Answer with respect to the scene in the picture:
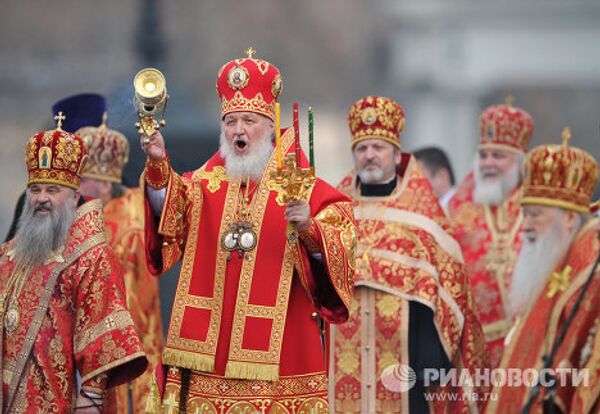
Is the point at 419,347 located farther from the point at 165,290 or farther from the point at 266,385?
the point at 165,290

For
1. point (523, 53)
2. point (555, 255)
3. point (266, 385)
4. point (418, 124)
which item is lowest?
point (266, 385)

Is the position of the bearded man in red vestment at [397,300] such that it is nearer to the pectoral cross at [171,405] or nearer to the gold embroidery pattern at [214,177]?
the gold embroidery pattern at [214,177]

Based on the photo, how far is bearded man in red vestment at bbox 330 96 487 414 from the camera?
15516 mm

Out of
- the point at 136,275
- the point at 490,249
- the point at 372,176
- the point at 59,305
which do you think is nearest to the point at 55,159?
the point at 59,305

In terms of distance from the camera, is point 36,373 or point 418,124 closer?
point 36,373

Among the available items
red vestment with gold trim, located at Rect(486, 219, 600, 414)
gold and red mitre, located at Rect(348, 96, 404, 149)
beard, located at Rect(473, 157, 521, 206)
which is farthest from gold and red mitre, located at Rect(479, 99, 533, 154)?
red vestment with gold trim, located at Rect(486, 219, 600, 414)

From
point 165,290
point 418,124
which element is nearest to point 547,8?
point 418,124

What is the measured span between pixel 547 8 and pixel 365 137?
100 feet

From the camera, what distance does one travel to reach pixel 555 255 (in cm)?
1497

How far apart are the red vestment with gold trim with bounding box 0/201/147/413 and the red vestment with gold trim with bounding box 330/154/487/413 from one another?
7.33 feet

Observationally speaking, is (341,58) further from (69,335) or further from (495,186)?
(69,335)

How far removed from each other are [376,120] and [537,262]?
149cm

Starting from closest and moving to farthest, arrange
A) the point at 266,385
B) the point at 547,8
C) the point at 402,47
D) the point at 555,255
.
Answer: the point at 266,385
the point at 555,255
the point at 402,47
the point at 547,8

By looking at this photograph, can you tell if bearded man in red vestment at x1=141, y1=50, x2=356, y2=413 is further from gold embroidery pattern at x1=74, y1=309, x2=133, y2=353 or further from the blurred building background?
the blurred building background
